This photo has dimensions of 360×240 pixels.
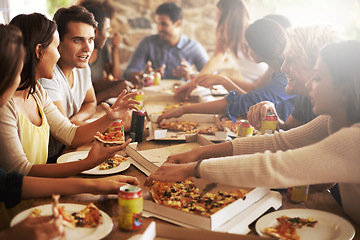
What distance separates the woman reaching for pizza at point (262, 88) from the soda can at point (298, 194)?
107 centimetres

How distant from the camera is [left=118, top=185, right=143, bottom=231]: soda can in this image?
44.4 inches

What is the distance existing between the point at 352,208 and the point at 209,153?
581 millimetres

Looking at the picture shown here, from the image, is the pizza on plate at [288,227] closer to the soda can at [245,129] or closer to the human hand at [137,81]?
the soda can at [245,129]

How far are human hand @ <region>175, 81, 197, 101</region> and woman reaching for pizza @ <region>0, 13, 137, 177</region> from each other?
49.1 inches

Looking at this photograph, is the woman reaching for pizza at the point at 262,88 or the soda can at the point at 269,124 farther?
the woman reaching for pizza at the point at 262,88

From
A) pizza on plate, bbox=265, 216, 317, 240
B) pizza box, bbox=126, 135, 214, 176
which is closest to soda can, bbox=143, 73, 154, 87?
pizza box, bbox=126, 135, 214, 176

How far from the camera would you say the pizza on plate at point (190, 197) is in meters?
1.29

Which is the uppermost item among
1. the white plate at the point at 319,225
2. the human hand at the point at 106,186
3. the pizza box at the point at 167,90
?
the human hand at the point at 106,186

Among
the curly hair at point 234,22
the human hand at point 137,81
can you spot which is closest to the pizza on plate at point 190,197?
the human hand at point 137,81

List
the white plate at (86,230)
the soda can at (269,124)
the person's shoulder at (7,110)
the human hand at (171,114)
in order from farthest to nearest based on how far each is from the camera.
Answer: the human hand at (171,114)
the soda can at (269,124)
the person's shoulder at (7,110)
the white plate at (86,230)

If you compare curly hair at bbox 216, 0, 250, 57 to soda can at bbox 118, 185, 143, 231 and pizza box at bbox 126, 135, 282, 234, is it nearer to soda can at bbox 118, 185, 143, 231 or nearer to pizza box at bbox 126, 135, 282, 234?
pizza box at bbox 126, 135, 282, 234

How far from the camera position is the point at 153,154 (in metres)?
1.78

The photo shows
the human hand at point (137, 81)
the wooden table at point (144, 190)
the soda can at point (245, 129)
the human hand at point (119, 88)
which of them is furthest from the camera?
the human hand at point (137, 81)

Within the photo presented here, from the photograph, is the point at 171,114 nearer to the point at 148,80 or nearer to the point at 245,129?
the point at 245,129
